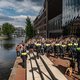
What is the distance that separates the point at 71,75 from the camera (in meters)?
15.4

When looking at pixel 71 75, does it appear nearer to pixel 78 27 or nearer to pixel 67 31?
pixel 78 27

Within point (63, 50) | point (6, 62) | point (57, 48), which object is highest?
point (57, 48)

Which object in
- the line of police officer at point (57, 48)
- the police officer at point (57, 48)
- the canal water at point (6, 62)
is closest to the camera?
the canal water at point (6, 62)

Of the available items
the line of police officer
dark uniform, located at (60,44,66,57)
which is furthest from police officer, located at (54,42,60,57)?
dark uniform, located at (60,44,66,57)

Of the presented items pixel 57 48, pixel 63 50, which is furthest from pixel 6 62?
pixel 63 50

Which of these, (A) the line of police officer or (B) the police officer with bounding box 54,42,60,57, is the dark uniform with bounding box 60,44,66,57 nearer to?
(A) the line of police officer

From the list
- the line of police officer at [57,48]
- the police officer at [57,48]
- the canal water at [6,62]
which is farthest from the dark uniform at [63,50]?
the canal water at [6,62]

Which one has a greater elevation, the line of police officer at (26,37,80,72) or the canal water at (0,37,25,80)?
the line of police officer at (26,37,80,72)

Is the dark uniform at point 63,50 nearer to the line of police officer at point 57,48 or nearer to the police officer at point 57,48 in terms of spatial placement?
the line of police officer at point 57,48

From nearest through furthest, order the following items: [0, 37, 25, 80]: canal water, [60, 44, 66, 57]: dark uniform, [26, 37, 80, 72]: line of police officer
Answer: [0, 37, 25, 80]: canal water
[26, 37, 80, 72]: line of police officer
[60, 44, 66, 57]: dark uniform

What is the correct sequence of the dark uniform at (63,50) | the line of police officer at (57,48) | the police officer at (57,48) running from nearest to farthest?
the line of police officer at (57,48) < the dark uniform at (63,50) < the police officer at (57,48)

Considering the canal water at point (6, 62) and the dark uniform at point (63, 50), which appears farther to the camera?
the dark uniform at point (63, 50)

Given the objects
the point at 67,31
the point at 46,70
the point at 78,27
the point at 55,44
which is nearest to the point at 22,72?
the point at 46,70

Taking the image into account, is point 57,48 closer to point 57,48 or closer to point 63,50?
point 57,48
